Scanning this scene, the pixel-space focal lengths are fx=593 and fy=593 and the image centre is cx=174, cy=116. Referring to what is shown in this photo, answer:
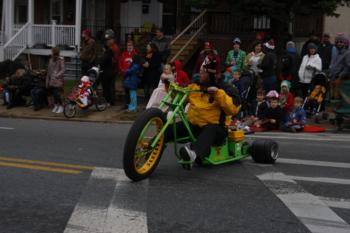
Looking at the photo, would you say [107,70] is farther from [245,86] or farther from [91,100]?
[245,86]

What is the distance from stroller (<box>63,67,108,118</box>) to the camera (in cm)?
1551

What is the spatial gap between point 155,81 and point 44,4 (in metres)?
15.5

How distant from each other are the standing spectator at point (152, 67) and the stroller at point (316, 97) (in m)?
4.06

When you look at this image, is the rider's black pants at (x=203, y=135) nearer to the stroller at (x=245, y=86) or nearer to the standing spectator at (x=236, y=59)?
the stroller at (x=245, y=86)

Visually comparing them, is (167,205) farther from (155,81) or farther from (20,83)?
(20,83)

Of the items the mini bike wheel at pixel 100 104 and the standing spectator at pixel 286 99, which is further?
the mini bike wheel at pixel 100 104

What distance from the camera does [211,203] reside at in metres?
6.25

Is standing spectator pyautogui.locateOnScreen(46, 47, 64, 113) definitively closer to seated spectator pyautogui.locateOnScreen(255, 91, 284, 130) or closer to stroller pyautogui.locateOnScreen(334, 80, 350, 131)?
seated spectator pyautogui.locateOnScreen(255, 91, 284, 130)

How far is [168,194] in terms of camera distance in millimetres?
6609

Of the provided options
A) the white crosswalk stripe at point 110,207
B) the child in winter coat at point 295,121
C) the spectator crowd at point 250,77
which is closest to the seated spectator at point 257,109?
the spectator crowd at point 250,77

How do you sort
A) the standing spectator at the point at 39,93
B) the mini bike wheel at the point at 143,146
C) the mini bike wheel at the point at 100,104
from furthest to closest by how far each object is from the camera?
the standing spectator at the point at 39,93 < the mini bike wheel at the point at 100,104 < the mini bike wheel at the point at 143,146

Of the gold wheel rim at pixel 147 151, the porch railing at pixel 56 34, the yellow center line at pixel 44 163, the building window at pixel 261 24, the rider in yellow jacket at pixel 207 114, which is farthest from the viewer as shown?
the porch railing at pixel 56 34

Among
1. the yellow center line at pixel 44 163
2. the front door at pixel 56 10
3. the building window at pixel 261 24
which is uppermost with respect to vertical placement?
the front door at pixel 56 10

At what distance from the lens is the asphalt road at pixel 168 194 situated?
5.57 metres
